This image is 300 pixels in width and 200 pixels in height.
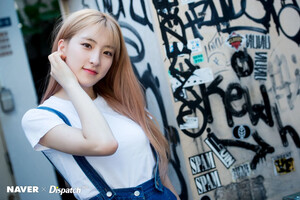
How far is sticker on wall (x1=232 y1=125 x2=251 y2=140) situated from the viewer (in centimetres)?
252

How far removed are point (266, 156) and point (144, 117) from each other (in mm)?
1188

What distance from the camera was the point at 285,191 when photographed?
2.66 metres

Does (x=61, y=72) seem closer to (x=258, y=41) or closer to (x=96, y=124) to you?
(x=96, y=124)

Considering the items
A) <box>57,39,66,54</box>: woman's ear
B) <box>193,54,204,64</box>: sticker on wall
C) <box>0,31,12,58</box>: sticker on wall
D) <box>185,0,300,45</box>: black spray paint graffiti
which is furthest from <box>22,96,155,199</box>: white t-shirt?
<box>0,31,12,58</box>: sticker on wall

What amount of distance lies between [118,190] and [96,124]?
39 centimetres

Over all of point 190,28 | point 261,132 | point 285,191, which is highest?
point 190,28

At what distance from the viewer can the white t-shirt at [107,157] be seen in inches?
63.3

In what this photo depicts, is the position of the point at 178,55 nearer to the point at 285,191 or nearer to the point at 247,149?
the point at 247,149

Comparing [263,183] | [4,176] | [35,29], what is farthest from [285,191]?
[35,29]

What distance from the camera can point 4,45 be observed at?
141 inches

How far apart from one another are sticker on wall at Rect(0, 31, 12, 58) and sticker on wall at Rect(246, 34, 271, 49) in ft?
8.53

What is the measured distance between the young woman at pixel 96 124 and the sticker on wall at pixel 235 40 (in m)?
0.90

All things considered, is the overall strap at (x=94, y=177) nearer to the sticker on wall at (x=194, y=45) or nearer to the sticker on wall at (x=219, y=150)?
the sticker on wall at (x=219, y=150)

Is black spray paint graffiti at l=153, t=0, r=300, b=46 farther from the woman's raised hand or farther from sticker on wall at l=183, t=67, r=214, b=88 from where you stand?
the woman's raised hand
